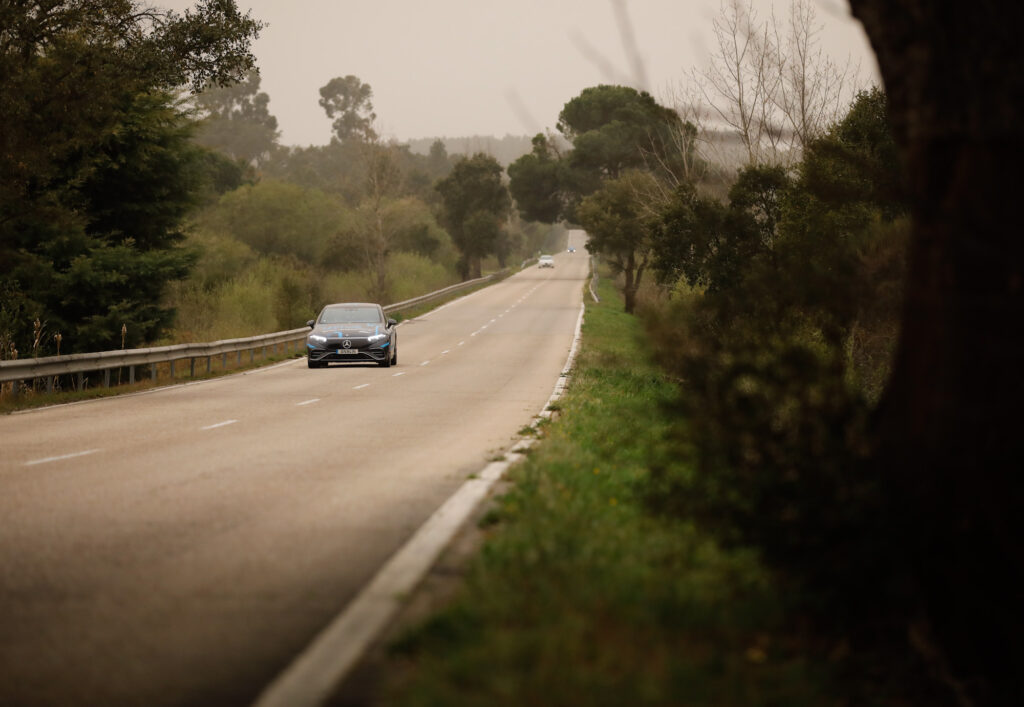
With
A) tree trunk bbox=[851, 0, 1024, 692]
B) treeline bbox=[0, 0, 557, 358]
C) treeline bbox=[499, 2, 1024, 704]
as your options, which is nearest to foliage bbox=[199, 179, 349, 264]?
treeline bbox=[0, 0, 557, 358]

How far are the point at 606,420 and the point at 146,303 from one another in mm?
17730

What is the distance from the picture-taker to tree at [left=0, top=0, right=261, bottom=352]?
2011 centimetres

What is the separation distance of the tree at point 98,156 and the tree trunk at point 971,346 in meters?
17.8

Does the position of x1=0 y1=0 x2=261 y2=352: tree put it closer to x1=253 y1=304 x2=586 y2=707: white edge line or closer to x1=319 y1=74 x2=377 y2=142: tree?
x1=253 y1=304 x2=586 y2=707: white edge line

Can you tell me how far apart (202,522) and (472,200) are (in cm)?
8261

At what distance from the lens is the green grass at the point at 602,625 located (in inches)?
170

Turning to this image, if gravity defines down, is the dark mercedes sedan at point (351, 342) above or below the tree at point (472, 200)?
below

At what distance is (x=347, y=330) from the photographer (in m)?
29.3

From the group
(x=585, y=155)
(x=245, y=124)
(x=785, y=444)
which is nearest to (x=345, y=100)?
(x=245, y=124)

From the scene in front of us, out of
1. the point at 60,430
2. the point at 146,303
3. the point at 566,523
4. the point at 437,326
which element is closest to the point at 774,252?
the point at 60,430

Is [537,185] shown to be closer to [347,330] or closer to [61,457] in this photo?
[347,330]

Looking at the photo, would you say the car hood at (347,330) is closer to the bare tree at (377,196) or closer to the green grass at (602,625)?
the green grass at (602,625)

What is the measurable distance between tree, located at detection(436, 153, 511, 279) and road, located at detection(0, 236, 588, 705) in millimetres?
68533

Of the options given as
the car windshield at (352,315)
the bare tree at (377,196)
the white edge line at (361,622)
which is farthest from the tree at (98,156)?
the bare tree at (377,196)
